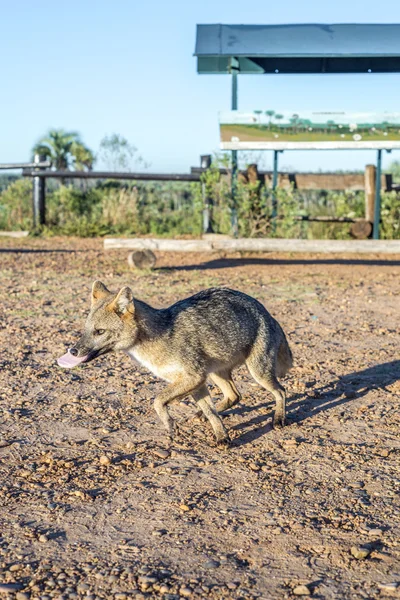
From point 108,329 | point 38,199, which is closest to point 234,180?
point 38,199

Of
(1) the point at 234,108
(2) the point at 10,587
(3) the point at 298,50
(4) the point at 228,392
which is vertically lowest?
(2) the point at 10,587

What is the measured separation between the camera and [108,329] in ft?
18.5

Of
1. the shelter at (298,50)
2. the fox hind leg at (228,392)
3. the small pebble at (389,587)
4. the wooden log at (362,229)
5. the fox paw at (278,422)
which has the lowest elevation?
the small pebble at (389,587)

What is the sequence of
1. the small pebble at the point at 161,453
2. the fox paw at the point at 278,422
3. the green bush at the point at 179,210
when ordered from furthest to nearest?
the green bush at the point at 179,210 → the fox paw at the point at 278,422 → the small pebble at the point at 161,453

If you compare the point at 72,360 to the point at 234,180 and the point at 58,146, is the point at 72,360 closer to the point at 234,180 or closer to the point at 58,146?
the point at 234,180

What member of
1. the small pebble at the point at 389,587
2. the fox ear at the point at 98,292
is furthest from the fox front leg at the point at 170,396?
the small pebble at the point at 389,587

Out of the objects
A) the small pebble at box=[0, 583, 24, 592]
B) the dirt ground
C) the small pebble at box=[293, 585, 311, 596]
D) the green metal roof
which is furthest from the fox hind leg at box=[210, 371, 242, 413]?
the green metal roof

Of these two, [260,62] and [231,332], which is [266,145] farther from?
[231,332]

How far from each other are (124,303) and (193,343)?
61 centimetres

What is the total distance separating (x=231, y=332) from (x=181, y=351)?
18.1 inches

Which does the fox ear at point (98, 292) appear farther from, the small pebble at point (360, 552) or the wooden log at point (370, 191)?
the wooden log at point (370, 191)

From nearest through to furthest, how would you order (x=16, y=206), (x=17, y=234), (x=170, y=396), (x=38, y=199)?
(x=170, y=396) → (x=17, y=234) → (x=38, y=199) → (x=16, y=206)

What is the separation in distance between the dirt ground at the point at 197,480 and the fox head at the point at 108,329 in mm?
624

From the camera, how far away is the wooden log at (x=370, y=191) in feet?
58.6
